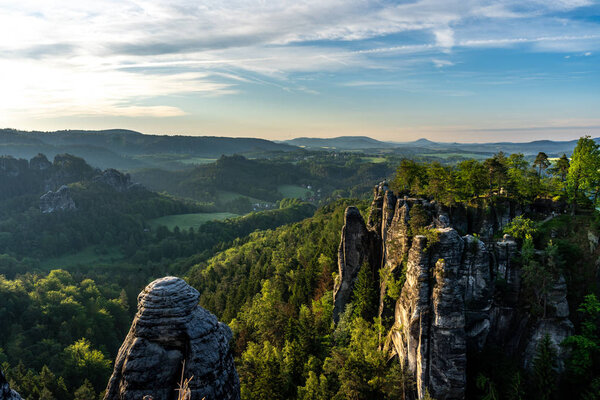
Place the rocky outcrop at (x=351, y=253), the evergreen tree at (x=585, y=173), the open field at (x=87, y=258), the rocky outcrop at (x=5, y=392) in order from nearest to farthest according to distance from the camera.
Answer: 1. the rocky outcrop at (x=5, y=392)
2. the evergreen tree at (x=585, y=173)
3. the rocky outcrop at (x=351, y=253)
4. the open field at (x=87, y=258)

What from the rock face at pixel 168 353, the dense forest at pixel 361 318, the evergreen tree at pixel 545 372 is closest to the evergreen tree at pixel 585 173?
the dense forest at pixel 361 318

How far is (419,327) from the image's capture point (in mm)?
27594

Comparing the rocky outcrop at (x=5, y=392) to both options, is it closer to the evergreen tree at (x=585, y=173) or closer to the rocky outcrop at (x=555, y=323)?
the rocky outcrop at (x=555, y=323)

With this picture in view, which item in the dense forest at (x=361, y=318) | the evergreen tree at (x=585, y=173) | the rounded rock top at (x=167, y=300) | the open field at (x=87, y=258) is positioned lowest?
the open field at (x=87, y=258)

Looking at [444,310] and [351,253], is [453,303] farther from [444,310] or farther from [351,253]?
[351,253]

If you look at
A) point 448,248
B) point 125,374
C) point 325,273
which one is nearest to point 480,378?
point 448,248

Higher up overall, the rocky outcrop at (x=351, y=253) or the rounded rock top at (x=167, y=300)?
the rounded rock top at (x=167, y=300)

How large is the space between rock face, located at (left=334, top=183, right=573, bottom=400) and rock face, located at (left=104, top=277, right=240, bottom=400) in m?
19.0

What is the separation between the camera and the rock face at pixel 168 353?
1316cm

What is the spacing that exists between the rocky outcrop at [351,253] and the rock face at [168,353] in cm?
3360

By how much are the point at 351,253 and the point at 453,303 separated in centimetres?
2099

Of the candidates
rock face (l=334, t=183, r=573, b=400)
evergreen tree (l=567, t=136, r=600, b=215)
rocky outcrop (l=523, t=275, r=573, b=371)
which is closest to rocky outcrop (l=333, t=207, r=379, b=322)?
rock face (l=334, t=183, r=573, b=400)

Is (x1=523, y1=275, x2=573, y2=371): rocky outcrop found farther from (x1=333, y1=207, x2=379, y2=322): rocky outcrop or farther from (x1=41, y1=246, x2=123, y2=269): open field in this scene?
(x1=41, y1=246, x2=123, y2=269): open field

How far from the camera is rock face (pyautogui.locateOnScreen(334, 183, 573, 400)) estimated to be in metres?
26.3
